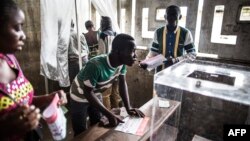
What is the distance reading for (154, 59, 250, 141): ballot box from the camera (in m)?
1.56

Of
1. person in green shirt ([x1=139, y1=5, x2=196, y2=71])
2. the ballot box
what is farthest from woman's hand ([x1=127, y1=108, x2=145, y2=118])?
person in green shirt ([x1=139, y1=5, x2=196, y2=71])

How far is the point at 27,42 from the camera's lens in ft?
11.5

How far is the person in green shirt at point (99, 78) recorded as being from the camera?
5.74ft

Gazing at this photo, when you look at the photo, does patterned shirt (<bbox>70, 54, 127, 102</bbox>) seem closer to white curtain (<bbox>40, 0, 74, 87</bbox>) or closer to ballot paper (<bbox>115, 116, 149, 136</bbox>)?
ballot paper (<bbox>115, 116, 149, 136</bbox>)

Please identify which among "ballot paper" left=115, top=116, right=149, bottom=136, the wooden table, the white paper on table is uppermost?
the white paper on table

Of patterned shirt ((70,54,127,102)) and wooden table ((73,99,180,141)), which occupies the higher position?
patterned shirt ((70,54,127,102))

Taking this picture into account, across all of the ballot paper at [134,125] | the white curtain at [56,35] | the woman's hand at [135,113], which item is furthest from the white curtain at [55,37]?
the ballot paper at [134,125]

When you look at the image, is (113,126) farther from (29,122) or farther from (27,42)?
(27,42)

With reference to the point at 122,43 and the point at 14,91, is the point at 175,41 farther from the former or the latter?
the point at 14,91

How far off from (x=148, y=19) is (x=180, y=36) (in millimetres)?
1244

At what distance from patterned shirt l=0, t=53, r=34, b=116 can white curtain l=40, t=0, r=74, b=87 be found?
198 centimetres

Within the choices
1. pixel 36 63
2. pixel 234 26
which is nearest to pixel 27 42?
pixel 36 63

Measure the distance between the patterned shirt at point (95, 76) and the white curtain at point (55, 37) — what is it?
1328mm

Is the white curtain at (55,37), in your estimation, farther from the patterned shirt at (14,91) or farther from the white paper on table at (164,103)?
the patterned shirt at (14,91)
